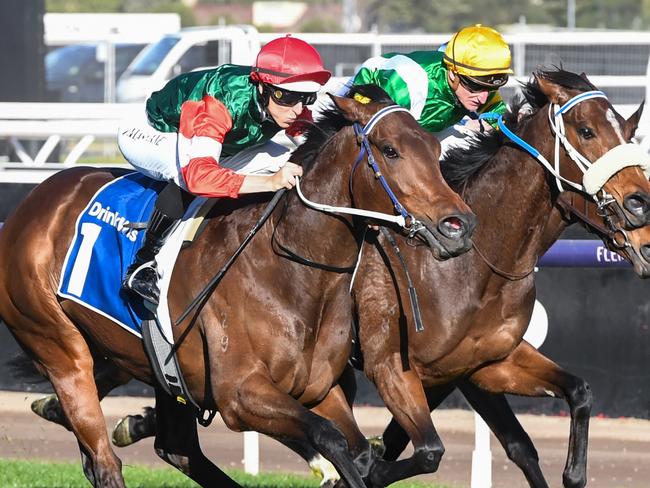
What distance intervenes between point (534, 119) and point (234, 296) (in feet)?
4.44

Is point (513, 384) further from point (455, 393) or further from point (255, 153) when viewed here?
point (455, 393)

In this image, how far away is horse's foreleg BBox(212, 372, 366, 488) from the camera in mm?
3977

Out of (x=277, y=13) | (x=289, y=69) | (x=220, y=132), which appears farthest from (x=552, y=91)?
(x=277, y=13)

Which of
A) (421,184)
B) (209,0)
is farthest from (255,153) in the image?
(209,0)

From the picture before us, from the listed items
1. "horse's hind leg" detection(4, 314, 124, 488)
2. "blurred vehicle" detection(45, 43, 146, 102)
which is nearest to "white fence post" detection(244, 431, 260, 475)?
"horse's hind leg" detection(4, 314, 124, 488)

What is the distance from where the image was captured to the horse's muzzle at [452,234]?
153 inches

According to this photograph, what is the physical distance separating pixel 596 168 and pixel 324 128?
0.95 metres

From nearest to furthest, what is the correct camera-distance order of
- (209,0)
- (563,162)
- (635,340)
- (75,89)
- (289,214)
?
→ (289,214)
(563,162)
(635,340)
(75,89)
(209,0)

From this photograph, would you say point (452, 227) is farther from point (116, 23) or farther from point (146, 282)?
point (116, 23)

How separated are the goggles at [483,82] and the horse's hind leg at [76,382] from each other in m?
1.73

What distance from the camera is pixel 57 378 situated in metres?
4.97

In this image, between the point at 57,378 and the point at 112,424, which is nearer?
the point at 57,378

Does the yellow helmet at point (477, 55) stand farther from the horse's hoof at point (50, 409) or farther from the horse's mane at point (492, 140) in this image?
the horse's hoof at point (50, 409)

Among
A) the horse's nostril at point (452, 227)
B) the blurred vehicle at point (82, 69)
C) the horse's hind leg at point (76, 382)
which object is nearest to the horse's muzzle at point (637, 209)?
the horse's nostril at point (452, 227)
